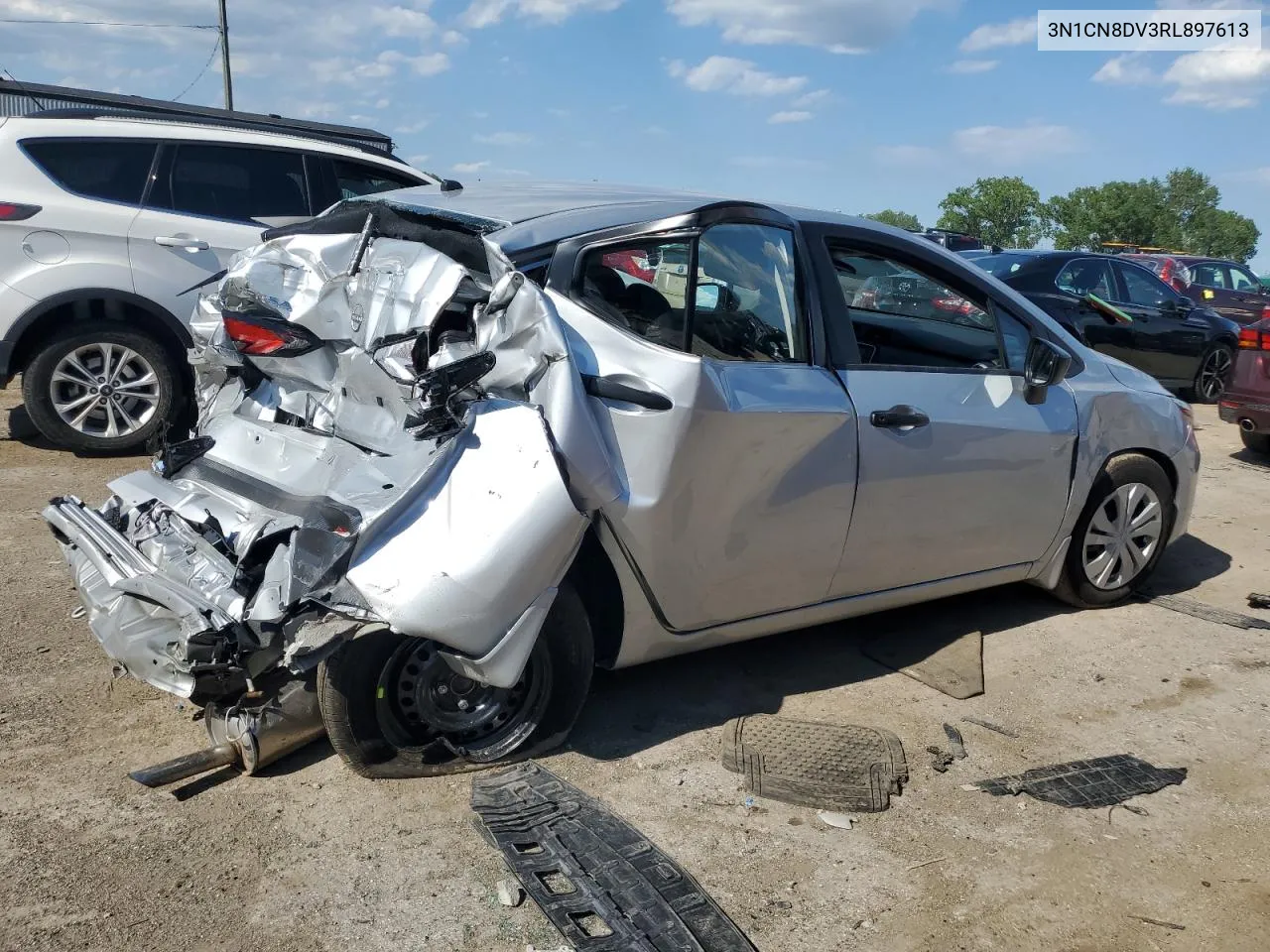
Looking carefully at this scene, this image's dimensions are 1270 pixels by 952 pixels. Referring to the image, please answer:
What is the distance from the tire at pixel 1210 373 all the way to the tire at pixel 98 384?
1023 centimetres

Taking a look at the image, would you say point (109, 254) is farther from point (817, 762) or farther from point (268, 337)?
point (817, 762)

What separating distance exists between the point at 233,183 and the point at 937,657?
5317mm

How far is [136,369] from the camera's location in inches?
265

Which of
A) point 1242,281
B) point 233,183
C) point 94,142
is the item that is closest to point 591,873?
point 233,183

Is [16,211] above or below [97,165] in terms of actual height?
below

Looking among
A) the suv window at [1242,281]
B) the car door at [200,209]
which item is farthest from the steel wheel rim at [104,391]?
the suv window at [1242,281]

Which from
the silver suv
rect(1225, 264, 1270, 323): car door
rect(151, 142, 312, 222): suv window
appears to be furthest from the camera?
rect(1225, 264, 1270, 323): car door

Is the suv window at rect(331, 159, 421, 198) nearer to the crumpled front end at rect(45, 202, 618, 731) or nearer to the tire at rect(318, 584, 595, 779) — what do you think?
the crumpled front end at rect(45, 202, 618, 731)

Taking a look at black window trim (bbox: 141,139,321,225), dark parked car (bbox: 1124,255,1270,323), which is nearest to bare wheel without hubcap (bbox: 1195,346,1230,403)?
dark parked car (bbox: 1124,255,1270,323)

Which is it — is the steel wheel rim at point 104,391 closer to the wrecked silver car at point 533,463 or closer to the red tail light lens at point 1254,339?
the wrecked silver car at point 533,463

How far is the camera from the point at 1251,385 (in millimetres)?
8406

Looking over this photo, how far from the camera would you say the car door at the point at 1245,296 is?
49.5ft

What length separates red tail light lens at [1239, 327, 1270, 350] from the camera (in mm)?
8297

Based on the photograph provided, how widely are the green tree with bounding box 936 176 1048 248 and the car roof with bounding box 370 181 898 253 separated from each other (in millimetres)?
78736
